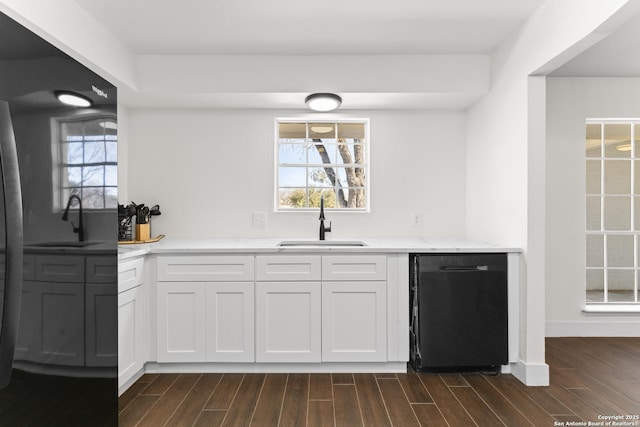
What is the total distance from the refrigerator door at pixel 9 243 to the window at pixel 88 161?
165mm

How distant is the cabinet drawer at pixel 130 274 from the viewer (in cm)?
222

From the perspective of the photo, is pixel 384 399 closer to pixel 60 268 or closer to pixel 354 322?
pixel 354 322

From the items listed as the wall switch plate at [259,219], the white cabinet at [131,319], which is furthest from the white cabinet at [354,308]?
the white cabinet at [131,319]

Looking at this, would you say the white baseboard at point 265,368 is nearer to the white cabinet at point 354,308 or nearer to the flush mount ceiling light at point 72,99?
the white cabinet at point 354,308

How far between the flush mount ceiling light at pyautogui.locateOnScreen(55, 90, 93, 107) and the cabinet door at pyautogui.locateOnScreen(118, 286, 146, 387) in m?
1.42

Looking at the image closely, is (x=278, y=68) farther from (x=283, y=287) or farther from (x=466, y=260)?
(x=466, y=260)

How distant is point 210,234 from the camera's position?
327 cm

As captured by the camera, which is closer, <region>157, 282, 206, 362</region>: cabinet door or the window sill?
<region>157, 282, 206, 362</region>: cabinet door

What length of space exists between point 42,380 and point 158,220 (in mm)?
2455

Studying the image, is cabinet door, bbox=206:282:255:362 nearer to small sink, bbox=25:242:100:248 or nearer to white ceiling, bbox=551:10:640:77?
small sink, bbox=25:242:100:248

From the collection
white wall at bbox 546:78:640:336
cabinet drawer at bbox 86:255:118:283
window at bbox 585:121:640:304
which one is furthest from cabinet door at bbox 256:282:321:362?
window at bbox 585:121:640:304

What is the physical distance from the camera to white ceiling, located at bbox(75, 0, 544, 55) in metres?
2.23

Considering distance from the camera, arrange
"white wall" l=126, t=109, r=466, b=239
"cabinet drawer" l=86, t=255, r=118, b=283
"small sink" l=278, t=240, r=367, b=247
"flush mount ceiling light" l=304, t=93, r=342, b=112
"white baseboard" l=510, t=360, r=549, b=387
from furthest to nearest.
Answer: "white wall" l=126, t=109, r=466, b=239 → "small sink" l=278, t=240, r=367, b=247 → "flush mount ceiling light" l=304, t=93, r=342, b=112 → "white baseboard" l=510, t=360, r=549, b=387 → "cabinet drawer" l=86, t=255, r=118, b=283

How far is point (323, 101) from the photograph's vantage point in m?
2.92
